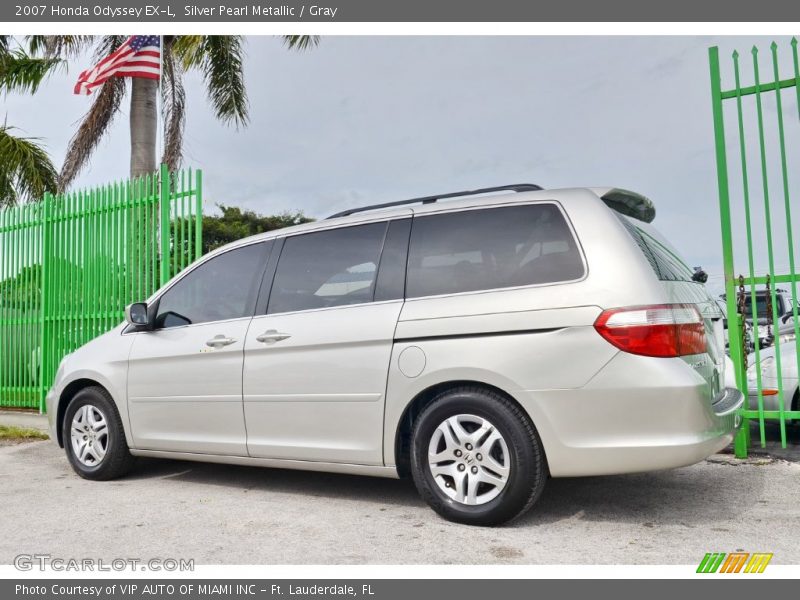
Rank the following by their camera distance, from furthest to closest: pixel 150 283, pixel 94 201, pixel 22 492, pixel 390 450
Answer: pixel 94 201 → pixel 150 283 → pixel 22 492 → pixel 390 450

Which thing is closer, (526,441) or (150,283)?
(526,441)

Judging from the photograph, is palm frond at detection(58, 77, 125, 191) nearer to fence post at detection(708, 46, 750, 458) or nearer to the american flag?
the american flag

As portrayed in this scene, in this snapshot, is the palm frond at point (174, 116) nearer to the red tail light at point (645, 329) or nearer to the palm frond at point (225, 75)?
the palm frond at point (225, 75)

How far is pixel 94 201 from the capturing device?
9.15 meters

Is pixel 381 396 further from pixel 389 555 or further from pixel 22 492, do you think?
pixel 22 492

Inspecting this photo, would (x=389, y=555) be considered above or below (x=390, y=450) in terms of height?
below

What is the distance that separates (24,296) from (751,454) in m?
9.26

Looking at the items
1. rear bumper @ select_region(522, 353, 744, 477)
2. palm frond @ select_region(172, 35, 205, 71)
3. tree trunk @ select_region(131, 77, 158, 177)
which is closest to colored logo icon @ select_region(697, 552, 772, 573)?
rear bumper @ select_region(522, 353, 744, 477)

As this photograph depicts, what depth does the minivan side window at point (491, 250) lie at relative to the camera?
12.9 ft

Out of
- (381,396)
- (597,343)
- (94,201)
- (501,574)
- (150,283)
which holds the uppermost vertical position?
(94,201)

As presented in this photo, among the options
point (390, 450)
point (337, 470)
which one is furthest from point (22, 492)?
point (390, 450)

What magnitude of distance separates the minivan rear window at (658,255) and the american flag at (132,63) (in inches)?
331

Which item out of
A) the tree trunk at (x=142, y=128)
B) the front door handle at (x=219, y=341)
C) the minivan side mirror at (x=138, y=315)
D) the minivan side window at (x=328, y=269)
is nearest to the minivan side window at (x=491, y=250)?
the minivan side window at (x=328, y=269)

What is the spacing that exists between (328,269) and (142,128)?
9.49 metres
